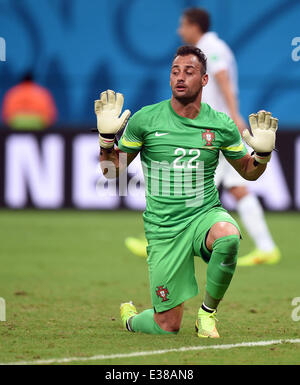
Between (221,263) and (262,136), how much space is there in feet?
2.63

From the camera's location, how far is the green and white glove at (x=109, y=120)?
17.6 feet

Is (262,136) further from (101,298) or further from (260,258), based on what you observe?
(260,258)

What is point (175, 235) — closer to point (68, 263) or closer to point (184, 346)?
point (184, 346)

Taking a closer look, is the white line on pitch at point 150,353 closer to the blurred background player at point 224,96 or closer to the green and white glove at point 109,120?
the green and white glove at point 109,120

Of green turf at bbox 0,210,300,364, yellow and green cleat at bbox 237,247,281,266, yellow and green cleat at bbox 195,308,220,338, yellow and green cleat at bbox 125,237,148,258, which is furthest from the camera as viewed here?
yellow and green cleat at bbox 125,237,148,258

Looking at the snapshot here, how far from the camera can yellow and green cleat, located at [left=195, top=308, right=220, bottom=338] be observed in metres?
5.39

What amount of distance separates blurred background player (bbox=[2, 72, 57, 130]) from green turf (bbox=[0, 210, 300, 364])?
4826mm

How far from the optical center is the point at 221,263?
5.34m

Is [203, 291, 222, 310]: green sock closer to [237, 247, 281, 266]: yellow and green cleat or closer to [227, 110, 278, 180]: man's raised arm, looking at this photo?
[227, 110, 278, 180]: man's raised arm

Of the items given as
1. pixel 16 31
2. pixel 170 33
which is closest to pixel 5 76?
pixel 16 31

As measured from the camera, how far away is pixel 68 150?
12789mm

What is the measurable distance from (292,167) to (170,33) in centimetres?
607

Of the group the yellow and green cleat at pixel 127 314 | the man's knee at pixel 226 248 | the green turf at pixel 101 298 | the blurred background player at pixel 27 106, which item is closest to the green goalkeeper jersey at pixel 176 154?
the man's knee at pixel 226 248

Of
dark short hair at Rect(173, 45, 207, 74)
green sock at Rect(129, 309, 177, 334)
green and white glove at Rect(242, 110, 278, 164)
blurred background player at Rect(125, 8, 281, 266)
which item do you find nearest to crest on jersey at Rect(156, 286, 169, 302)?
green sock at Rect(129, 309, 177, 334)
